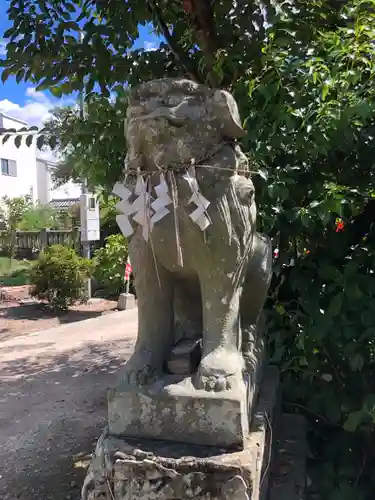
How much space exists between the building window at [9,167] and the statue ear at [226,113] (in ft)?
67.6

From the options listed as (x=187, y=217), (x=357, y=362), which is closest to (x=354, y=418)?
(x=357, y=362)

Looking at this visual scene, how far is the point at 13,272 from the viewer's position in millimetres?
11500

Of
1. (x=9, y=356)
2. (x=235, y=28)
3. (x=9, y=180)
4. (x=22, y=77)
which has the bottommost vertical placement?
(x=9, y=356)

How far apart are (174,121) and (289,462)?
4.49 feet

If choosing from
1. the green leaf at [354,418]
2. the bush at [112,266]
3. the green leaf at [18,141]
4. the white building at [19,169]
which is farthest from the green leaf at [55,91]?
the white building at [19,169]

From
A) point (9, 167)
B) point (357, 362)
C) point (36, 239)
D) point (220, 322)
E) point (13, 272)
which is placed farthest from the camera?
point (9, 167)

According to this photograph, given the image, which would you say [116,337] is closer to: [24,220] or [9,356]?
[9,356]

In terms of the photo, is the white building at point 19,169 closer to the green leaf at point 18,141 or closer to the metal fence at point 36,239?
the metal fence at point 36,239

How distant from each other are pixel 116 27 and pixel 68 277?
5.21 m

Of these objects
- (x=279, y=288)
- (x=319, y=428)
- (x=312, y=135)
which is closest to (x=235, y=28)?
(x=312, y=135)

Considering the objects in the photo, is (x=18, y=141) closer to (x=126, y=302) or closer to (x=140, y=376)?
(x=140, y=376)

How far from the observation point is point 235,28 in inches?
99.7

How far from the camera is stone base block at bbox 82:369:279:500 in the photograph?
4.44 ft

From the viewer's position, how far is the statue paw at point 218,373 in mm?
1461
